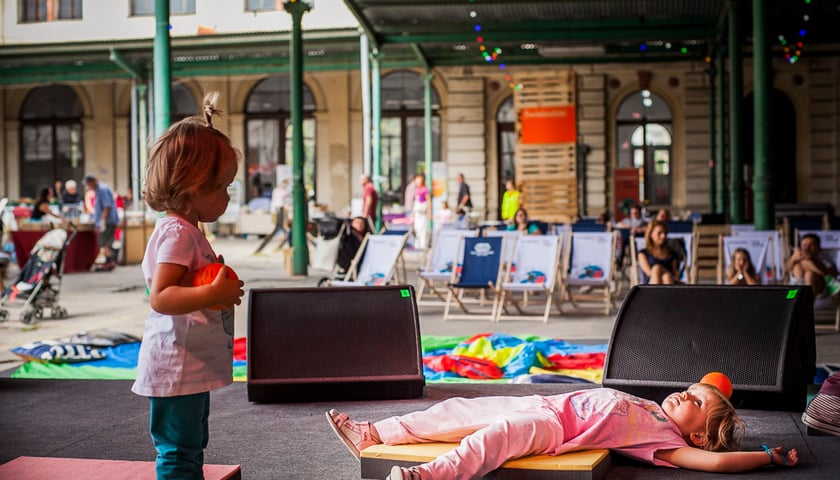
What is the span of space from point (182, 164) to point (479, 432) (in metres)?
1.45

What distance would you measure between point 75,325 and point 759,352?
6.86m

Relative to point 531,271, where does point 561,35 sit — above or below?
above

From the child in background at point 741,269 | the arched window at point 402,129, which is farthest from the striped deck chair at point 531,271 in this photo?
the arched window at point 402,129

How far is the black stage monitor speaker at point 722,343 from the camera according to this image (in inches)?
191

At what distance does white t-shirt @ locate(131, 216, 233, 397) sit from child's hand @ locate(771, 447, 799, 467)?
6.90 ft

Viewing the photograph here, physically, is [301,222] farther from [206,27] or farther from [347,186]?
[347,186]

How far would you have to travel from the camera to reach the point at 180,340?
2.98 m

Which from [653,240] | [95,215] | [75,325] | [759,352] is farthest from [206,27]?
[759,352]

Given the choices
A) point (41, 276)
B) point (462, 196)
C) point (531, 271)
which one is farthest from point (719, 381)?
point (462, 196)

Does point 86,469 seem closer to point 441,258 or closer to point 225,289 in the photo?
point 225,289

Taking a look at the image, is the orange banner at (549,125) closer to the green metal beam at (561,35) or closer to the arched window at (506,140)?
the arched window at (506,140)

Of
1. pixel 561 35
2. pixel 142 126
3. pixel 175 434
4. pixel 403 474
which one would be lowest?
pixel 403 474

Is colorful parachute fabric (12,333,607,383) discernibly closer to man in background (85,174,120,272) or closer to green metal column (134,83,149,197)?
man in background (85,174,120,272)

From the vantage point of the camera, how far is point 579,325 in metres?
9.64
